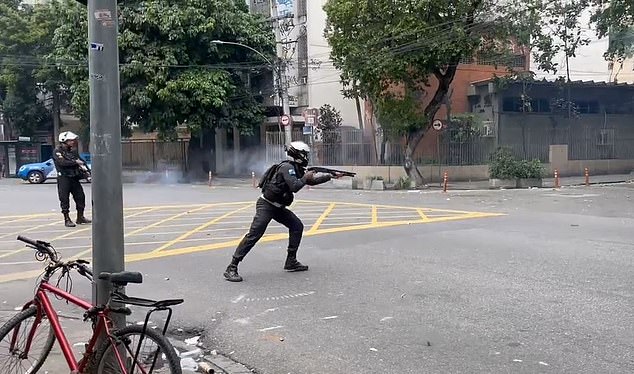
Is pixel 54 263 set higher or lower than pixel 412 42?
lower

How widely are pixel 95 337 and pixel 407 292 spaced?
4.06 meters

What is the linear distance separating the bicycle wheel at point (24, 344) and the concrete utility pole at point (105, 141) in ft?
1.46

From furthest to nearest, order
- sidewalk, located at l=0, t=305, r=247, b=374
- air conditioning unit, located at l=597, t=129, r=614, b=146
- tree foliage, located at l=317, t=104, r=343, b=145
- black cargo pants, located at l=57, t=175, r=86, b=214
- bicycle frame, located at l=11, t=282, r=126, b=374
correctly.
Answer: air conditioning unit, located at l=597, t=129, r=614, b=146
tree foliage, located at l=317, t=104, r=343, b=145
black cargo pants, located at l=57, t=175, r=86, b=214
sidewalk, located at l=0, t=305, r=247, b=374
bicycle frame, located at l=11, t=282, r=126, b=374

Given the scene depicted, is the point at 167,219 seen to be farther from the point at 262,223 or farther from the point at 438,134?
the point at 438,134

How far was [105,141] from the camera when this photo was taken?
13.7ft

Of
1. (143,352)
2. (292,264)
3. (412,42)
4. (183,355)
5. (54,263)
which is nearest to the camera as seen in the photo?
(143,352)

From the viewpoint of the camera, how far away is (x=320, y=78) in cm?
3444

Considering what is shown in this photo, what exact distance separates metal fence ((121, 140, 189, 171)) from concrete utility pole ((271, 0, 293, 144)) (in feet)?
29.1

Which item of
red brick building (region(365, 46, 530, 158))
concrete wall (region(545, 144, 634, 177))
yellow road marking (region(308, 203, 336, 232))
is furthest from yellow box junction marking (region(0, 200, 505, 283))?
concrete wall (region(545, 144, 634, 177))

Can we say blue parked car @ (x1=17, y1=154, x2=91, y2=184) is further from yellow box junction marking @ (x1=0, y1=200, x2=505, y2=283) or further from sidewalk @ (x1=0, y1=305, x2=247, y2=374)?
sidewalk @ (x1=0, y1=305, x2=247, y2=374)

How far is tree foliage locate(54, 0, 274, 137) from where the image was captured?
3061cm

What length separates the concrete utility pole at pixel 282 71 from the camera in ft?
97.1

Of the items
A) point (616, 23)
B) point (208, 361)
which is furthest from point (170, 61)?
point (208, 361)

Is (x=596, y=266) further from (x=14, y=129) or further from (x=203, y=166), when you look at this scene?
(x=14, y=129)
